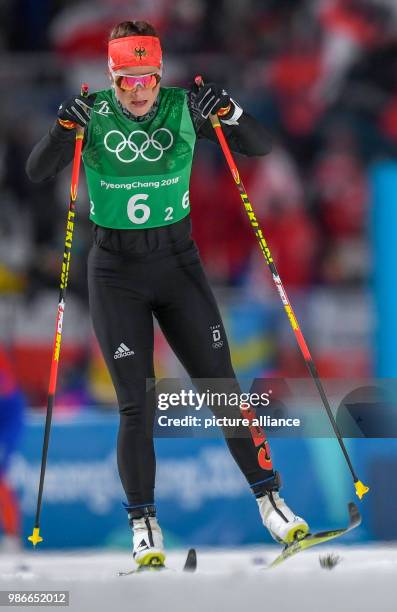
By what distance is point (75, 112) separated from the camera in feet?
14.7

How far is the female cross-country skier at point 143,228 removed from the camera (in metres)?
4.54

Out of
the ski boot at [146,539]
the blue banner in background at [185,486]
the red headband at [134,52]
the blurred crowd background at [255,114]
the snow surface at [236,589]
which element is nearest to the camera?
the snow surface at [236,589]

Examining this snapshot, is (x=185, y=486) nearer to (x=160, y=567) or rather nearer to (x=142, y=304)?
(x=160, y=567)

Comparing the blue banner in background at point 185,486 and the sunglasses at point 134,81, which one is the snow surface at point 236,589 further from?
the sunglasses at point 134,81

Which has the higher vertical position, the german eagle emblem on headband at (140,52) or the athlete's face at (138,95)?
the german eagle emblem on headband at (140,52)

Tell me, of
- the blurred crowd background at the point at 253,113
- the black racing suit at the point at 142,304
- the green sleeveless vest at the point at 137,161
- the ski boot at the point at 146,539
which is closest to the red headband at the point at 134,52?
the green sleeveless vest at the point at 137,161

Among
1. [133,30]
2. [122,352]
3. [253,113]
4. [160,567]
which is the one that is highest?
[253,113]

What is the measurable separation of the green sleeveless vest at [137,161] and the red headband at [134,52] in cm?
16

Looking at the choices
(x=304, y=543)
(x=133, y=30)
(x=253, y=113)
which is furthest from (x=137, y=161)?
(x=253, y=113)

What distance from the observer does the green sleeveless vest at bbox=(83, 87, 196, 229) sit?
455cm

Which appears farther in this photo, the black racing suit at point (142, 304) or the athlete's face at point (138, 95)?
the black racing suit at point (142, 304)

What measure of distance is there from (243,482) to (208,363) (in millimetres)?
1062

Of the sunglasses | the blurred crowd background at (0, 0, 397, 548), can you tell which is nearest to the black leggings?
the sunglasses

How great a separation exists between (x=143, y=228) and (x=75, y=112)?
0.49 meters
